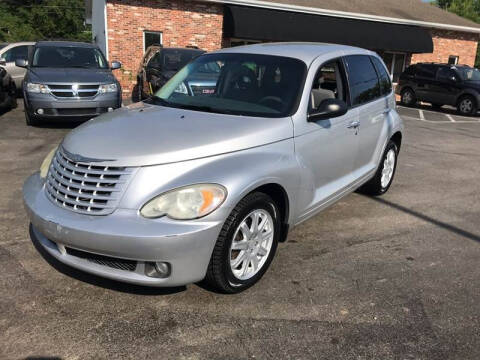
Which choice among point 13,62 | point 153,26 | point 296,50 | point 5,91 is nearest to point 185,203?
point 296,50

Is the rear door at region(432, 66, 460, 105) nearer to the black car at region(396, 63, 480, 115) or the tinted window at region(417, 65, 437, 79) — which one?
the black car at region(396, 63, 480, 115)

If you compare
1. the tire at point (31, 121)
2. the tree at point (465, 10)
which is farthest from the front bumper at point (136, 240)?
the tree at point (465, 10)

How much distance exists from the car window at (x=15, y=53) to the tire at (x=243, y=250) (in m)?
13.2

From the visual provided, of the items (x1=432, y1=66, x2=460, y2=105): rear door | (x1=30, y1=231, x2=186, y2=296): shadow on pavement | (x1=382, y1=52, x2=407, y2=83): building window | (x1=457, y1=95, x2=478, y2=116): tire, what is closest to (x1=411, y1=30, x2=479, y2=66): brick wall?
(x1=382, y1=52, x2=407, y2=83): building window

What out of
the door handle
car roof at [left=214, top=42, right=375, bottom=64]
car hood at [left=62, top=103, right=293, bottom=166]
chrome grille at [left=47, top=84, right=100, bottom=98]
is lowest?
chrome grille at [left=47, top=84, right=100, bottom=98]

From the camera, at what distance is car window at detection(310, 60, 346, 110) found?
4117mm

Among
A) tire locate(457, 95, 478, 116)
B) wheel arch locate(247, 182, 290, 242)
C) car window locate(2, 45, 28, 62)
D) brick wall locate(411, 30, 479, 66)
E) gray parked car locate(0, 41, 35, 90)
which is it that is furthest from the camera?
brick wall locate(411, 30, 479, 66)

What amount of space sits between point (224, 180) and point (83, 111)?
267 inches

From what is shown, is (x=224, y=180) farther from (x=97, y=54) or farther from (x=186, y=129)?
(x=97, y=54)

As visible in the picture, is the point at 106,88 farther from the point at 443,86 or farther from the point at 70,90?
the point at 443,86

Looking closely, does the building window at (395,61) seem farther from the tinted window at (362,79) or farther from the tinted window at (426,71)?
the tinted window at (362,79)

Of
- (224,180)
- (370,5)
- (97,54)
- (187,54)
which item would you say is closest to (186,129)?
(224,180)

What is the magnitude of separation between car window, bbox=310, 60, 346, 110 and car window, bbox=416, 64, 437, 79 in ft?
48.0

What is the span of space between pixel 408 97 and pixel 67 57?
1366cm
